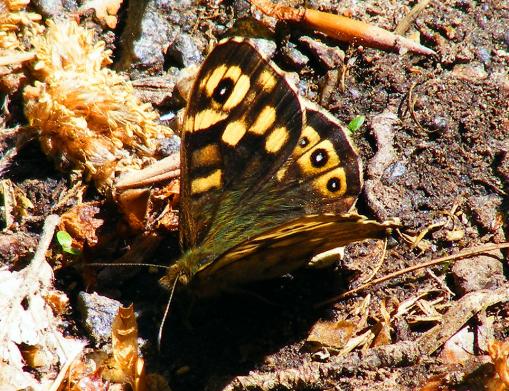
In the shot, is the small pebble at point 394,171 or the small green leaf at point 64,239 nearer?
the small green leaf at point 64,239

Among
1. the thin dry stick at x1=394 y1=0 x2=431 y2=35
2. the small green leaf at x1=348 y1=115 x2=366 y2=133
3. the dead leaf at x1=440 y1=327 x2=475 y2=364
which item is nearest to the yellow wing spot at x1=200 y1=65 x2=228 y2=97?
the small green leaf at x1=348 y1=115 x2=366 y2=133

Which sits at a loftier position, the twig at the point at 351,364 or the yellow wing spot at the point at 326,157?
the yellow wing spot at the point at 326,157

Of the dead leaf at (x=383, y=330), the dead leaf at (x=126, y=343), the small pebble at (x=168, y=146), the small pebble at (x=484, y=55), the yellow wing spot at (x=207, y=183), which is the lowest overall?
the dead leaf at (x=126, y=343)

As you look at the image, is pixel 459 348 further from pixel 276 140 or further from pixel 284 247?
pixel 276 140

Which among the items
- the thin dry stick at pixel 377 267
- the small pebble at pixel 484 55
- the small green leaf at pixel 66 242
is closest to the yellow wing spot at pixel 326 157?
the thin dry stick at pixel 377 267

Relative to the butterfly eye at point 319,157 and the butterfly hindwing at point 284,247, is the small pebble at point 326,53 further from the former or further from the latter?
the butterfly hindwing at point 284,247

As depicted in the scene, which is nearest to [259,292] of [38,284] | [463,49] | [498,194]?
[38,284]

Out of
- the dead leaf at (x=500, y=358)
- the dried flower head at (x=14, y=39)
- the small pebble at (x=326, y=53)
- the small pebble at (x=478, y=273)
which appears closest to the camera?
the dead leaf at (x=500, y=358)

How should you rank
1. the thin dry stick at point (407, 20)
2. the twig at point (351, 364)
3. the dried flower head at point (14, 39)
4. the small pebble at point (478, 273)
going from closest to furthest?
1. the twig at point (351, 364)
2. the small pebble at point (478, 273)
3. the dried flower head at point (14, 39)
4. the thin dry stick at point (407, 20)
